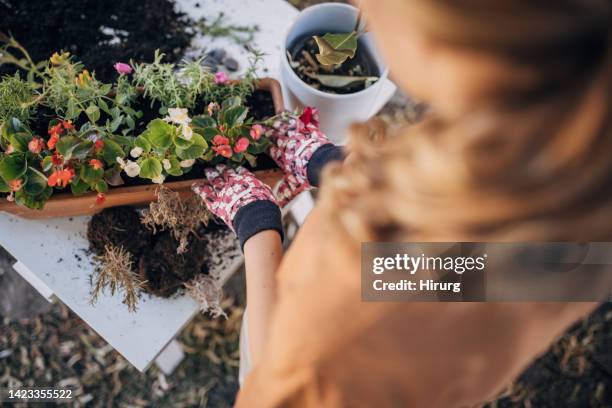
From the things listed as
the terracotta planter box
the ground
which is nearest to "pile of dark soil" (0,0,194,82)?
the terracotta planter box

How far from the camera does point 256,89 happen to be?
1.08 meters

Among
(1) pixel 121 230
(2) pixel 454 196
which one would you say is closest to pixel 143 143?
(1) pixel 121 230

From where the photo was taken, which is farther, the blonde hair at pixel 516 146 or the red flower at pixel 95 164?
the red flower at pixel 95 164

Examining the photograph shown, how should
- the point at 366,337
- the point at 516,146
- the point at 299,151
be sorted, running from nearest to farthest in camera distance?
the point at 516,146 < the point at 366,337 < the point at 299,151

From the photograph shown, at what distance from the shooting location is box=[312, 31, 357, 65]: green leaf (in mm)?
898

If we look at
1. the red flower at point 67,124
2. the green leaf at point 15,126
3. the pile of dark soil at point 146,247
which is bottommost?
the pile of dark soil at point 146,247

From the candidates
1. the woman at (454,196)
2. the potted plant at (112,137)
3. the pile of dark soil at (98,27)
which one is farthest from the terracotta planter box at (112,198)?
the woman at (454,196)

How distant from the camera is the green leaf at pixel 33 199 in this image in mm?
887

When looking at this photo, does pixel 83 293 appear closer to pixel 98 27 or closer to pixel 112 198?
pixel 112 198

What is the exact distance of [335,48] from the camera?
0.92 metres

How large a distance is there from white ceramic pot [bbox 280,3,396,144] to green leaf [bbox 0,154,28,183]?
51 centimetres

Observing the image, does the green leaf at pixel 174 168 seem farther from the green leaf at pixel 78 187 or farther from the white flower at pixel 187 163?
the green leaf at pixel 78 187

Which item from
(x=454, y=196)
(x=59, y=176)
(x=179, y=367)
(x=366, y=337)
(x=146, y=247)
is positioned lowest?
(x=179, y=367)

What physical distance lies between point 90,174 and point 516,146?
74 cm
